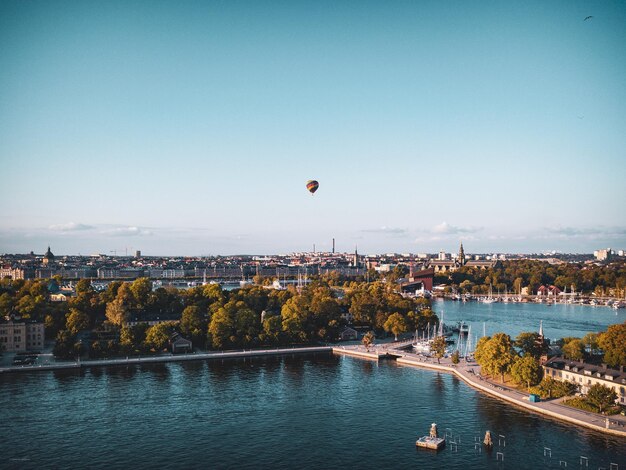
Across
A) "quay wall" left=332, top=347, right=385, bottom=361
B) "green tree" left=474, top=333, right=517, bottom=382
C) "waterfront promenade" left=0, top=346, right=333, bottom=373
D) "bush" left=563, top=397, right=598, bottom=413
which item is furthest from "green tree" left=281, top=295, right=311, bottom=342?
"bush" left=563, top=397, right=598, bottom=413

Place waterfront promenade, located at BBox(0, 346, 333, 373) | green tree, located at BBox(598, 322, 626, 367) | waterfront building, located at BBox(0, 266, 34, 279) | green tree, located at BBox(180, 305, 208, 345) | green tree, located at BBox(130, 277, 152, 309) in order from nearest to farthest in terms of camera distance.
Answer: green tree, located at BBox(598, 322, 626, 367) < waterfront promenade, located at BBox(0, 346, 333, 373) < green tree, located at BBox(180, 305, 208, 345) < green tree, located at BBox(130, 277, 152, 309) < waterfront building, located at BBox(0, 266, 34, 279)

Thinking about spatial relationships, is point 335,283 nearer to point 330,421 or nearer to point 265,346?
point 265,346

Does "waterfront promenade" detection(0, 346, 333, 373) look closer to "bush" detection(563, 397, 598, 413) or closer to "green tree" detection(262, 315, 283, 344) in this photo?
"green tree" detection(262, 315, 283, 344)

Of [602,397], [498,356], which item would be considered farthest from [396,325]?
[602,397]

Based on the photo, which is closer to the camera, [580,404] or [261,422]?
[261,422]

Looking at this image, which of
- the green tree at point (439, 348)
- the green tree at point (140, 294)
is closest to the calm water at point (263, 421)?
the green tree at point (439, 348)

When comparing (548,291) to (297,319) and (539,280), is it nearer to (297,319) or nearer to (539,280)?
(539,280)

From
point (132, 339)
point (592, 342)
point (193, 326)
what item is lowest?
point (592, 342)
